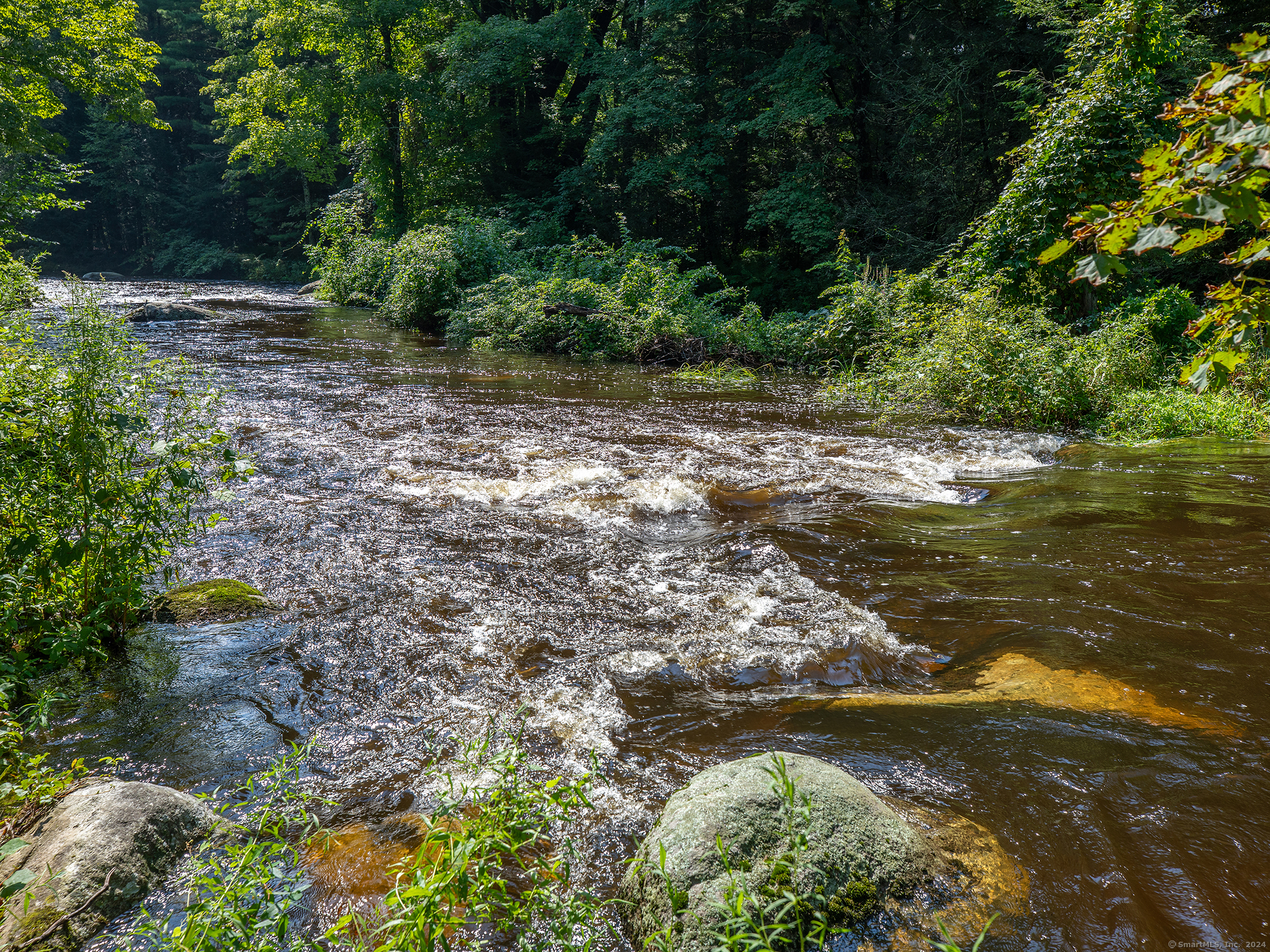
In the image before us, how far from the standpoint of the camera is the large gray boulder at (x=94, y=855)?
2045 millimetres

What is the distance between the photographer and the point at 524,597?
4.37m

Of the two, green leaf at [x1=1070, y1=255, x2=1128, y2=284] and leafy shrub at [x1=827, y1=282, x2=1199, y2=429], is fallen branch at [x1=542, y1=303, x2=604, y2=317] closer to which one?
leafy shrub at [x1=827, y1=282, x2=1199, y2=429]

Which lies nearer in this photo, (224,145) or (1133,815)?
(1133,815)

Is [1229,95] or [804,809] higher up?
[1229,95]

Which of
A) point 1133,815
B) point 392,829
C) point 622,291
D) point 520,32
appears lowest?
point 392,829

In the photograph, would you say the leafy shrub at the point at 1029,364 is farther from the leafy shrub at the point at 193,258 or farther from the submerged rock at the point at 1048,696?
the leafy shrub at the point at 193,258

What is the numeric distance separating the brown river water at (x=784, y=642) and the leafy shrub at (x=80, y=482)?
345mm

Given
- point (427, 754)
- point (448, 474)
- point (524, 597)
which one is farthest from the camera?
point (448, 474)

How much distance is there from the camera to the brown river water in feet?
8.29

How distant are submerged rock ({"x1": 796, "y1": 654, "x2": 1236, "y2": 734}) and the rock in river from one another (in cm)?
90

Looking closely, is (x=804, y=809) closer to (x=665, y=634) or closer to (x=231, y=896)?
(x=231, y=896)

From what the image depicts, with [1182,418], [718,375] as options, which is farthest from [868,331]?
[1182,418]

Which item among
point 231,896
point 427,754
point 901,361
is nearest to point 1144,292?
point 901,361

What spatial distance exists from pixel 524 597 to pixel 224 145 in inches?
2149
